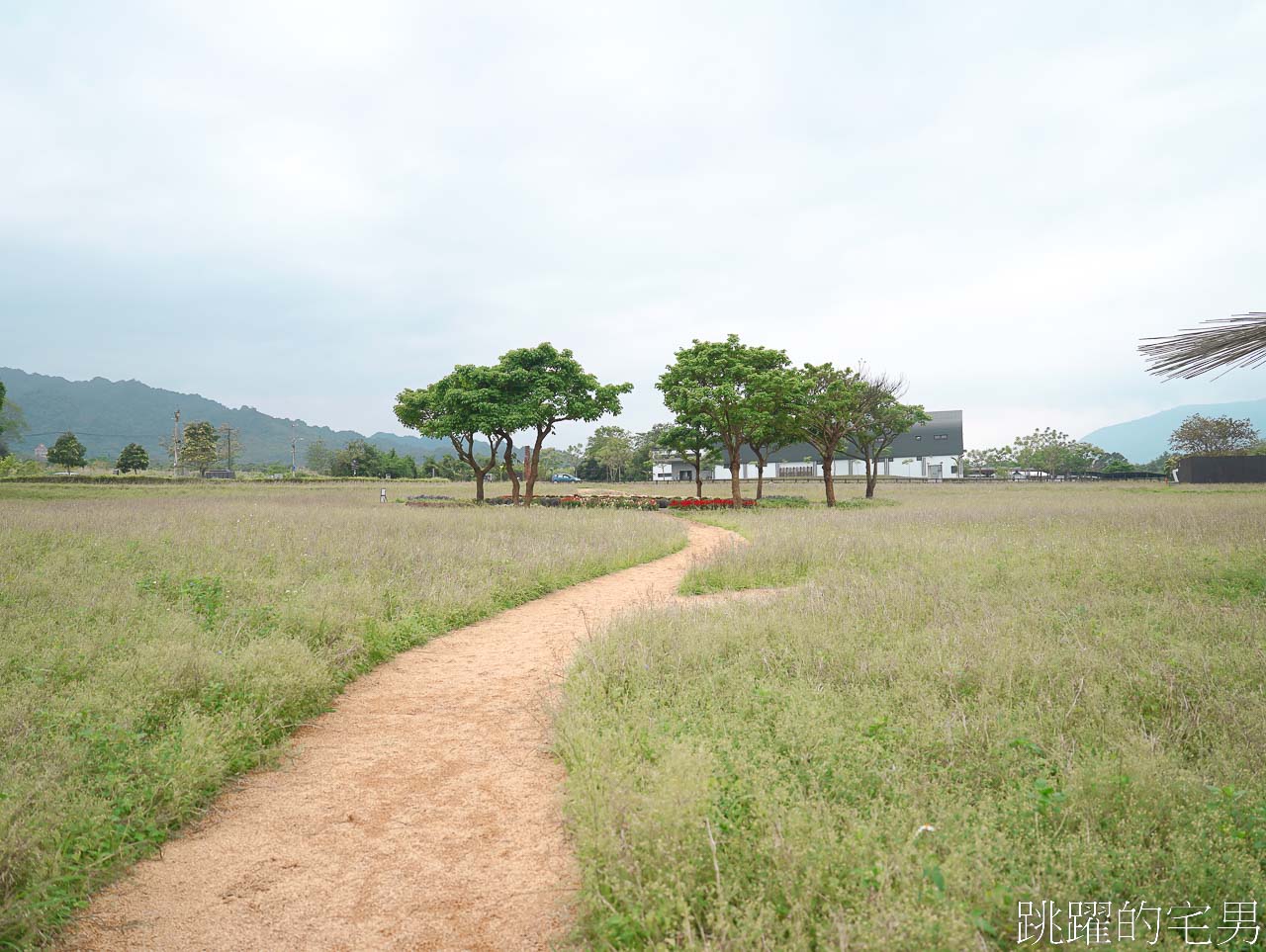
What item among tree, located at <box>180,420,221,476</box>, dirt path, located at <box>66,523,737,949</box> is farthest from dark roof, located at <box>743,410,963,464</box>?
tree, located at <box>180,420,221,476</box>

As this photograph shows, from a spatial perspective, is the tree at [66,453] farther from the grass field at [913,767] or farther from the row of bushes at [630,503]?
Answer: the grass field at [913,767]

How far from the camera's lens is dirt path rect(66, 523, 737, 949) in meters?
3.03

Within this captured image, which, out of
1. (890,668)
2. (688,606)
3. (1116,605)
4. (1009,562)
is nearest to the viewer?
(890,668)

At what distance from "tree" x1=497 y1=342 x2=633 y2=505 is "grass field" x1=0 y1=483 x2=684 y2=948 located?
658 inches

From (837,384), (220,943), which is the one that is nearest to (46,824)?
(220,943)

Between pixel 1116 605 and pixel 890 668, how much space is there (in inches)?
166

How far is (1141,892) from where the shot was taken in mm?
2811

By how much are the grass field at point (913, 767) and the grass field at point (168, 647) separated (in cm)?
266

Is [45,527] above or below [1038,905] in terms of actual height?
above

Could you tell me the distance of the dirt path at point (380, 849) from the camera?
303 centimetres

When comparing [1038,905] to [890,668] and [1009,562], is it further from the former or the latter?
[1009,562]

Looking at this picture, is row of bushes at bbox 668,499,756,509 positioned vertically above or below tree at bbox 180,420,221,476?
below

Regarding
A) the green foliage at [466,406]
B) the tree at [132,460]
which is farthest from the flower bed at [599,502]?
the tree at [132,460]

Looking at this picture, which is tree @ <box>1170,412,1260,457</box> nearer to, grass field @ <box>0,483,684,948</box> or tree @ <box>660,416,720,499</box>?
tree @ <box>660,416,720,499</box>
